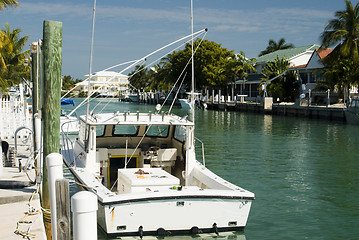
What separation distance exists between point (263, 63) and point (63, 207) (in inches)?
2894

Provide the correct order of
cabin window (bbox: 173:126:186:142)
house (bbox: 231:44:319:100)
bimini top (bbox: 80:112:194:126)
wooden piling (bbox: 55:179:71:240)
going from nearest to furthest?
wooden piling (bbox: 55:179:71:240)
bimini top (bbox: 80:112:194:126)
cabin window (bbox: 173:126:186:142)
house (bbox: 231:44:319:100)

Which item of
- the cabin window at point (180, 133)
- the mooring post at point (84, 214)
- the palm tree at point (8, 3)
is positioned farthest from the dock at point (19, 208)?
the palm tree at point (8, 3)

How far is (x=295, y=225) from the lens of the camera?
1174 centimetres

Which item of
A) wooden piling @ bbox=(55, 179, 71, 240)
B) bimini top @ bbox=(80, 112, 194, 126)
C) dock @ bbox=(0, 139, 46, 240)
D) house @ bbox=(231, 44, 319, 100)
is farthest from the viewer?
house @ bbox=(231, 44, 319, 100)

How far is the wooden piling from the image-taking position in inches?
237

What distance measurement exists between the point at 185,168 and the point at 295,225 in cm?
306

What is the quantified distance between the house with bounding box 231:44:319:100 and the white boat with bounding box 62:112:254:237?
61.2 meters

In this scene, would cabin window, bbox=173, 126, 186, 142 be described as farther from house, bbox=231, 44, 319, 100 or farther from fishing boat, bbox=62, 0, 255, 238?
house, bbox=231, 44, 319, 100

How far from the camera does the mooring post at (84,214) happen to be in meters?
4.24

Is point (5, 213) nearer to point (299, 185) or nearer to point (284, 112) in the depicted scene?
point (299, 185)

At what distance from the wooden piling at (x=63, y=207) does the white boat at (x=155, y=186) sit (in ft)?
9.92

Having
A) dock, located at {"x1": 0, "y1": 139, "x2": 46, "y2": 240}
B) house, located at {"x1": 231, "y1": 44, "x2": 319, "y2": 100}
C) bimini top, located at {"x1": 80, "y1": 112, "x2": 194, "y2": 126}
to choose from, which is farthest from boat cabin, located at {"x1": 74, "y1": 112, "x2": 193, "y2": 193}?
house, located at {"x1": 231, "y1": 44, "x2": 319, "y2": 100}

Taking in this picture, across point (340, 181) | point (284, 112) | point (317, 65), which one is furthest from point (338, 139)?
point (317, 65)

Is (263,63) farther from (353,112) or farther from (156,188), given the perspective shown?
(156,188)
